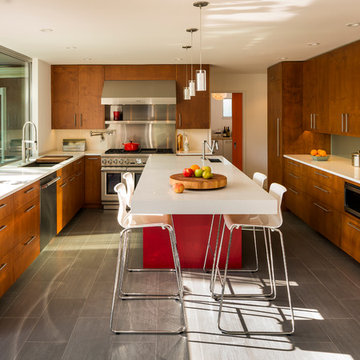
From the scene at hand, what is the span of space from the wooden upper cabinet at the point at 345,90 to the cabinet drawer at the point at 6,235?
392cm

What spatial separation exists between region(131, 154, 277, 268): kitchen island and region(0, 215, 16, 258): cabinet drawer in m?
1.10

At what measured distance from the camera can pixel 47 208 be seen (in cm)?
513

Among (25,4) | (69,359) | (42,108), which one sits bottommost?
(69,359)

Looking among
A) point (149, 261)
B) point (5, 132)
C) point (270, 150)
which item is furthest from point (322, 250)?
point (5, 132)

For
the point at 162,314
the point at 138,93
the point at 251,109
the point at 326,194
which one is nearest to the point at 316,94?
the point at 326,194

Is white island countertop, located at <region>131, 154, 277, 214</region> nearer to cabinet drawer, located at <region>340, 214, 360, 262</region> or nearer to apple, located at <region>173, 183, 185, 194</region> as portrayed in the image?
apple, located at <region>173, 183, 185, 194</region>

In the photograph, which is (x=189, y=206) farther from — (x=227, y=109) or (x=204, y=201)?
(x=227, y=109)

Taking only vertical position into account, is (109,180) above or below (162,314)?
above

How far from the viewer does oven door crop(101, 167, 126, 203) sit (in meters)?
7.39

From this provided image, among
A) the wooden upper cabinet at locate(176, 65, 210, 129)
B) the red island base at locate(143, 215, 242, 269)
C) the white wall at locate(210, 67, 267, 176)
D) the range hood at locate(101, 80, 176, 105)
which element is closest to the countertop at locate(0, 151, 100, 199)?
the red island base at locate(143, 215, 242, 269)

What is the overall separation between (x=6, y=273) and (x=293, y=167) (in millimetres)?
4421

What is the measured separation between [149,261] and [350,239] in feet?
6.84

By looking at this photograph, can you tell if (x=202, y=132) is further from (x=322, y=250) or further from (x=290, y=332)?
(x=290, y=332)

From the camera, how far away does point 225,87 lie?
30.8ft
